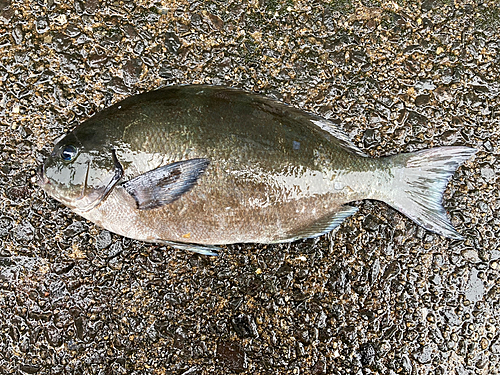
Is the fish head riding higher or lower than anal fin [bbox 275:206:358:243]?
higher

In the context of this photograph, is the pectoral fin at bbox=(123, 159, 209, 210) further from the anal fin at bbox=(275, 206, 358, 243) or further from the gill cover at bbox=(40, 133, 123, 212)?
the anal fin at bbox=(275, 206, 358, 243)

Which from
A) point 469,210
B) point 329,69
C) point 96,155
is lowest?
point 469,210

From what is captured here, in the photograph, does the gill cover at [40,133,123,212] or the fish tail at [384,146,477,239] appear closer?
the gill cover at [40,133,123,212]

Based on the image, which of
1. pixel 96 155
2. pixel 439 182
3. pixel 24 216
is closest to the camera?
pixel 96 155

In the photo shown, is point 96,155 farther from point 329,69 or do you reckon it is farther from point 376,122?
point 376,122

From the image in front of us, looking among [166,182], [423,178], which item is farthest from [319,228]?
[166,182]

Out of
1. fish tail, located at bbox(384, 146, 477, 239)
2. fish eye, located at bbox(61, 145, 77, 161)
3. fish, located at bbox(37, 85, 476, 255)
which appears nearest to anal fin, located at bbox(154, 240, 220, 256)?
fish, located at bbox(37, 85, 476, 255)

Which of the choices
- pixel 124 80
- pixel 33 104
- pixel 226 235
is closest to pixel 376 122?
pixel 226 235

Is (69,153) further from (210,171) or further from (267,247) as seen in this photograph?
(267,247)
